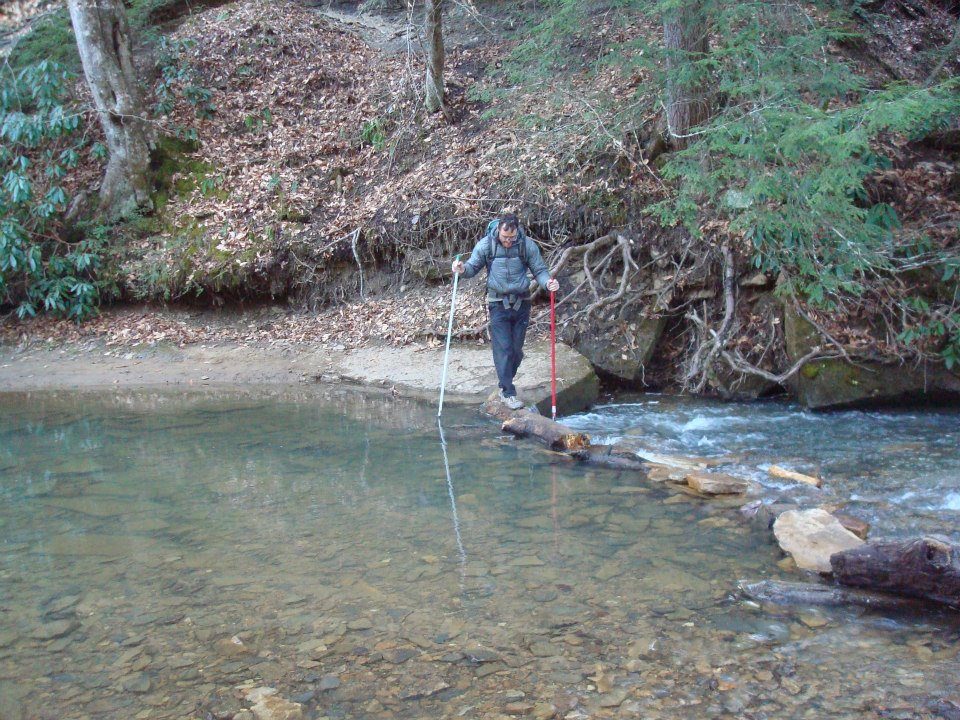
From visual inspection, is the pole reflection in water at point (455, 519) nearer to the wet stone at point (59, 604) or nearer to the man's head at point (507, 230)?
the man's head at point (507, 230)

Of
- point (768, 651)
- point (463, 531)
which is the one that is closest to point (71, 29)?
point (463, 531)

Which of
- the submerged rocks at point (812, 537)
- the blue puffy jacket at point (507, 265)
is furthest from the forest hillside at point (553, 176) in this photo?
the submerged rocks at point (812, 537)

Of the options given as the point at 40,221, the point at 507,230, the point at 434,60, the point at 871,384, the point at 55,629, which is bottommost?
the point at 55,629

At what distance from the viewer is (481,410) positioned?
9.65 meters

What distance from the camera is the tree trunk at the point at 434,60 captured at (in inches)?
543

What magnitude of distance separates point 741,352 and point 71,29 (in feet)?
47.1

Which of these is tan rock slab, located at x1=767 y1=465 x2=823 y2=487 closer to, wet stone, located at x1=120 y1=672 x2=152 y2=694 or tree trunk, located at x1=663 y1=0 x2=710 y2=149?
tree trunk, located at x1=663 y1=0 x2=710 y2=149

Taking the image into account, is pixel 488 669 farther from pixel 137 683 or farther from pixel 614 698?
pixel 137 683

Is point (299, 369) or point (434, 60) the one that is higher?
A: point (434, 60)

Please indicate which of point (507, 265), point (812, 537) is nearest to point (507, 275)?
point (507, 265)

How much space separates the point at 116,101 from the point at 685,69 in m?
10.4

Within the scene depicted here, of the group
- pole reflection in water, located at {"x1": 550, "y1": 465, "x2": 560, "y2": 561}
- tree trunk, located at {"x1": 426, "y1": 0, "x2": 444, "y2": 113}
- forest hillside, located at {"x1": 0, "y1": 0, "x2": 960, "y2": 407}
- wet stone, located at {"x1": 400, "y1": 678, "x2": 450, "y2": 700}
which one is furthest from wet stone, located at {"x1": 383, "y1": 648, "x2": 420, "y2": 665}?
tree trunk, located at {"x1": 426, "y1": 0, "x2": 444, "y2": 113}

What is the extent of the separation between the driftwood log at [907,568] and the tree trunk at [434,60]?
38.1 feet

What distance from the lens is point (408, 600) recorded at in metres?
5.10
